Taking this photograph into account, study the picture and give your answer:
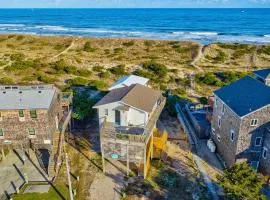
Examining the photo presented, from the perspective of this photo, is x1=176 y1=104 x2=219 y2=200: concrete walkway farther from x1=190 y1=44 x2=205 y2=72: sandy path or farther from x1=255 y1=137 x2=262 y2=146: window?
x1=190 y1=44 x2=205 y2=72: sandy path

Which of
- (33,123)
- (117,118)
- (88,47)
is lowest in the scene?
(33,123)

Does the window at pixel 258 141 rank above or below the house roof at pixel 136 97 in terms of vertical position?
below

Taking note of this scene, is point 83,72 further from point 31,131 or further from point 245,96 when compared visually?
point 245,96

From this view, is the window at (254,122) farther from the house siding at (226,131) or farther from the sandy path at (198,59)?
the sandy path at (198,59)

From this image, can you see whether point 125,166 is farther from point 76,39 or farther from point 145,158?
point 76,39

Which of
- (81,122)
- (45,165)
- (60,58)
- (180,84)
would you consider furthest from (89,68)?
(45,165)

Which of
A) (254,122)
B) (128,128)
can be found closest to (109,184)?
(128,128)

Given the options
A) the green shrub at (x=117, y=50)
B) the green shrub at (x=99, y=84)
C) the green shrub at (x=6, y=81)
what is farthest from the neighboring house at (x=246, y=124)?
the green shrub at (x=117, y=50)
